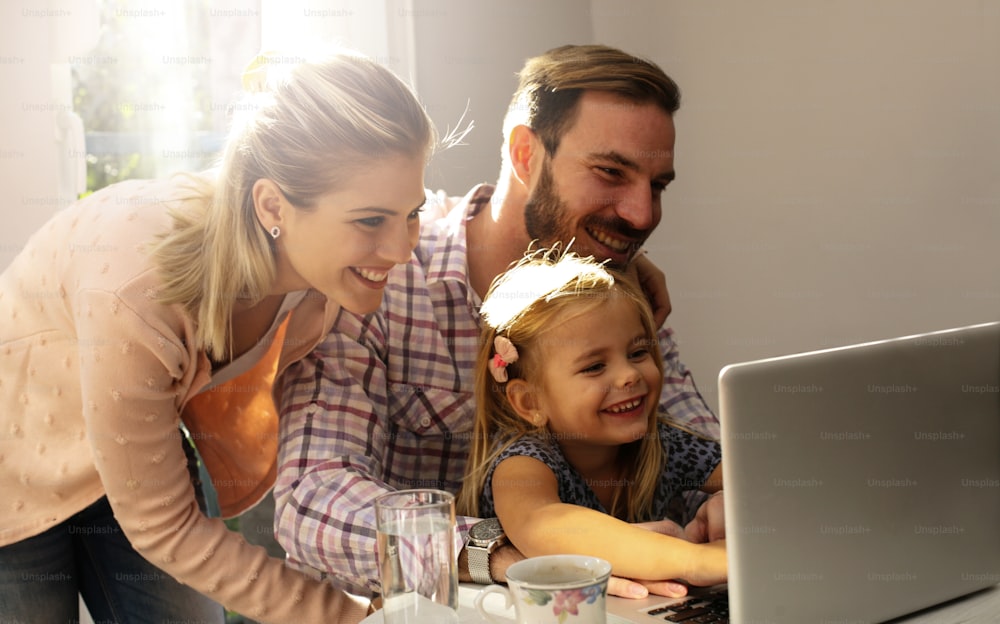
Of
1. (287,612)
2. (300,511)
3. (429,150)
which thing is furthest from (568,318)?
(287,612)

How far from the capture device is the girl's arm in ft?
3.45

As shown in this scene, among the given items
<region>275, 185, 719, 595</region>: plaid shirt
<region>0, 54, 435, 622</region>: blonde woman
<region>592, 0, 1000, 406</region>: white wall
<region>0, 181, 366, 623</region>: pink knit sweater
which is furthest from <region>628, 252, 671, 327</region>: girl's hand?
<region>0, 181, 366, 623</region>: pink knit sweater

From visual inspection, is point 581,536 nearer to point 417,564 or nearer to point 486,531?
point 486,531

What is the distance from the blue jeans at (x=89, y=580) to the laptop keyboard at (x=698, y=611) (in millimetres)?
880

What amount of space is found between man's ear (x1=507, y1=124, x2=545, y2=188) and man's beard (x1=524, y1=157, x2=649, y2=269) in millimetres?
17

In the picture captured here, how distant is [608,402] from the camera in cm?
136

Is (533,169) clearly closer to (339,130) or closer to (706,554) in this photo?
(339,130)

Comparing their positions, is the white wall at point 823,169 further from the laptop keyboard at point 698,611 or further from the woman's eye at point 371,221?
the laptop keyboard at point 698,611

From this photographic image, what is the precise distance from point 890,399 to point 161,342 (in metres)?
0.87

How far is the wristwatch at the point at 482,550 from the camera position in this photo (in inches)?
46.3

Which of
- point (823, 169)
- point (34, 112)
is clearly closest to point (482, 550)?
point (823, 169)

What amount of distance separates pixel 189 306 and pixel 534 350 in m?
0.47

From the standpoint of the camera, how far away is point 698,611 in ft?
3.28

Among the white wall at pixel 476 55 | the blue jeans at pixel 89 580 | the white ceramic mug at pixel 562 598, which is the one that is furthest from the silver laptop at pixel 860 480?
the white wall at pixel 476 55
